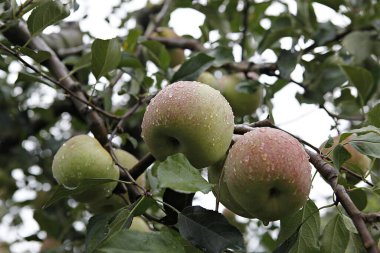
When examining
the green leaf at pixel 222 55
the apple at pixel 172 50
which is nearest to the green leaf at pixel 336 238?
the green leaf at pixel 222 55

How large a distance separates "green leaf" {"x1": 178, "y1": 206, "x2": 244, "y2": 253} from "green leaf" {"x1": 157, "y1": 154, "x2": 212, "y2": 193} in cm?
8

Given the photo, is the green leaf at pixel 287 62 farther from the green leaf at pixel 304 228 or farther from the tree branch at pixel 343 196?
the green leaf at pixel 304 228

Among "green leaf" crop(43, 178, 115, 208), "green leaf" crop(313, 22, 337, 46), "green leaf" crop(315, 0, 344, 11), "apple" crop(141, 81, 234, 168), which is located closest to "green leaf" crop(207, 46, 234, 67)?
"green leaf" crop(313, 22, 337, 46)

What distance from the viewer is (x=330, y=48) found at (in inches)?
70.2

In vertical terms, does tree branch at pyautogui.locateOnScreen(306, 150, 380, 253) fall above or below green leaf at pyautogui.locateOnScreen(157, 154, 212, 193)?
below

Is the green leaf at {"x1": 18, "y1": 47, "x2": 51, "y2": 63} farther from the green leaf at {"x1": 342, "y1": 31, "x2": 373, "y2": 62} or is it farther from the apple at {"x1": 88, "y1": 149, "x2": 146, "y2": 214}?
the green leaf at {"x1": 342, "y1": 31, "x2": 373, "y2": 62}

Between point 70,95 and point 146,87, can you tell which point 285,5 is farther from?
point 70,95

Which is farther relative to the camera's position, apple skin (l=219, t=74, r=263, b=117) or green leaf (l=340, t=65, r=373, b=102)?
apple skin (l=219, t=74, r=263, b=117)

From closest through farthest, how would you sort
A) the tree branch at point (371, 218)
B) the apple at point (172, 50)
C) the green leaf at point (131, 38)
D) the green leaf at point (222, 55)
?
the tree branch at point (371, 218), the green leaf at point (222, 55), the green leaf at point (131, 38), the apple at point (172, 50)

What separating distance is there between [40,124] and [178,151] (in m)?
1.52

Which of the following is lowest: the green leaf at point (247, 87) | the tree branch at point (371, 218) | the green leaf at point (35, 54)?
the green leaf at point (247, 87)

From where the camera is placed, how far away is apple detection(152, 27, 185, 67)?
6.65 ft

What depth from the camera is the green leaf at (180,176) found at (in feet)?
2.70

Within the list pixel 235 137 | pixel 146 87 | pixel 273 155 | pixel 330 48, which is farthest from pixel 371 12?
pixel 273 155
